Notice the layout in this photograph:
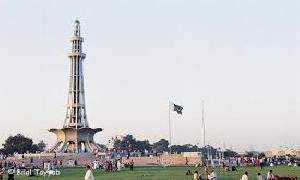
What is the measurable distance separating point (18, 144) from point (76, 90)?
2225 cm

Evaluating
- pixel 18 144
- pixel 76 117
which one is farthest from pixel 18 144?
pixel 76 117

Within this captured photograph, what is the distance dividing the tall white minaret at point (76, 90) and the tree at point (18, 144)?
45.1 ft

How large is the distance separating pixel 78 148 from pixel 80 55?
19.7 meters

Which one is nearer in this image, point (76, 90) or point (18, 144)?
point (76, 90)

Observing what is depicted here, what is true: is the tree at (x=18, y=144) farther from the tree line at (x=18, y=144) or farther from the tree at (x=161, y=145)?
the tree at (x=161, y=145)

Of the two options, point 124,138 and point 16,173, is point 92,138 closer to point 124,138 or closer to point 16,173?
point 124,138

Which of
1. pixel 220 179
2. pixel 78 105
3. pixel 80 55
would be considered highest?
pixel 80 55

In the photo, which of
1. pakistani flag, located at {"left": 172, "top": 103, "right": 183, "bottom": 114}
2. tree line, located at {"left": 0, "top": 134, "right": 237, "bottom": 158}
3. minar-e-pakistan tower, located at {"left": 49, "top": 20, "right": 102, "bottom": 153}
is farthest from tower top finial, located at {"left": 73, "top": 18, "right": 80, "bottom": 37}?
pakistani flag, located at {"left": 172, "top": 103, "right": 183, "bottom": 114}

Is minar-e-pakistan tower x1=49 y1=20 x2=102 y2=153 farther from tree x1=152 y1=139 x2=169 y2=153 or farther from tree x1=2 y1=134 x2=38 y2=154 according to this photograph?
tree x1=152 y1=139 x2=169 y2=153

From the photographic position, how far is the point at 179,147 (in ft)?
628

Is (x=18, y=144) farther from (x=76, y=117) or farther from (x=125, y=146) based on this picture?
(x=125, y=146)

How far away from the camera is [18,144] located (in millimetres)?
128250

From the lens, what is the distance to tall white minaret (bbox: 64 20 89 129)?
116312 mm

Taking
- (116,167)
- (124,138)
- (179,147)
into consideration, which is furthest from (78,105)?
(179,147)
